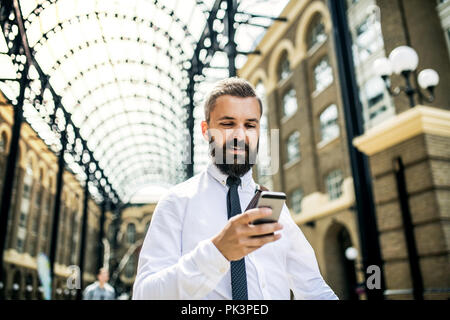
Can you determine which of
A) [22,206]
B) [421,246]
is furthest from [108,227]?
[421,246]

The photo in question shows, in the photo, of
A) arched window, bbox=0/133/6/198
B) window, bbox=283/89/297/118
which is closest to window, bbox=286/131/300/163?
window, bbox=283/89/297/118

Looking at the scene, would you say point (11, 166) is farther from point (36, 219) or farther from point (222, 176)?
point (36, 219)

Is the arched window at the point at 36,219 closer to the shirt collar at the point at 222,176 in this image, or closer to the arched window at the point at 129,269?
the arched window at the point at 129,269

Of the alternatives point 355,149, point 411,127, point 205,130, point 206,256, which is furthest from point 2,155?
point 206,256

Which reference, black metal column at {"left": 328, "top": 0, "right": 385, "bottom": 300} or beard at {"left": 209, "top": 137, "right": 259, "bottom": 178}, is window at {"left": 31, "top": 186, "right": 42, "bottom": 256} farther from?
beard at {"left": 209, "top": 137, "right": 259, "bottom": 178}

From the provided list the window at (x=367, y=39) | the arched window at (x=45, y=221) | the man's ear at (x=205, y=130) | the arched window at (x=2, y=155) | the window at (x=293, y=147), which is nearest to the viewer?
the man's ear at (x=205, y=130)

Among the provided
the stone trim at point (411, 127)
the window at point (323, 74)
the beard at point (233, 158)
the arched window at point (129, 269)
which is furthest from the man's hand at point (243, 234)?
the arched window at point (129, 269)

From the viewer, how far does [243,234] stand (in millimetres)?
872

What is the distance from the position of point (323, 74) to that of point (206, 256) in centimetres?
1753

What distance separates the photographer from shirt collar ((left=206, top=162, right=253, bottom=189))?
1292mm

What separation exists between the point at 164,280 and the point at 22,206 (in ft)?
103

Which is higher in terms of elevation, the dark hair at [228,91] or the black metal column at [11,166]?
the black metal column at [11,166]

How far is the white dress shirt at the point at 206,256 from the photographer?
Answer: 37.8 inches

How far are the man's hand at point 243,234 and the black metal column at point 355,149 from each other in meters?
3.11
